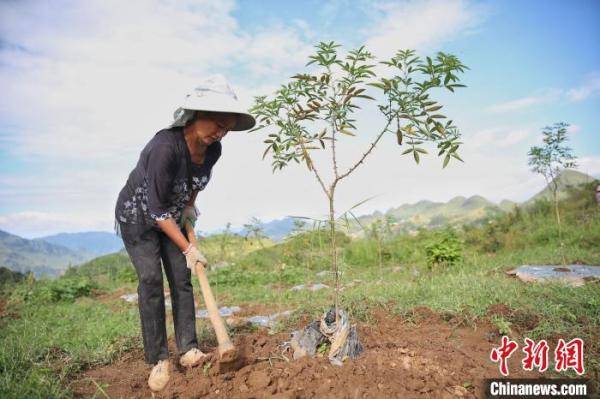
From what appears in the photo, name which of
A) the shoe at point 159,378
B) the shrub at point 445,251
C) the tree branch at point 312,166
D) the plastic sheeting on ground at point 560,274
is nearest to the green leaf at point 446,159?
the tree branch at point 312,166

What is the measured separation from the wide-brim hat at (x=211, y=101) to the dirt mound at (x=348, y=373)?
146 cm

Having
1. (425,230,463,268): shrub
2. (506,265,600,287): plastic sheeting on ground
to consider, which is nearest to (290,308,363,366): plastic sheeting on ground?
(506,265,600,287): plastic sheeting on ground

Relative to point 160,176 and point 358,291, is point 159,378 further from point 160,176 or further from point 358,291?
point 358,291

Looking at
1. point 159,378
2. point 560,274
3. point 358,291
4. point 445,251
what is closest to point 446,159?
point 159,378

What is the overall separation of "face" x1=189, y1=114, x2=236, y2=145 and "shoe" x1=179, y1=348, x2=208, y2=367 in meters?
1.34

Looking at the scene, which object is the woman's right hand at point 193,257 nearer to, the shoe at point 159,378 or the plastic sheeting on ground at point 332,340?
the shoe at point 159,378

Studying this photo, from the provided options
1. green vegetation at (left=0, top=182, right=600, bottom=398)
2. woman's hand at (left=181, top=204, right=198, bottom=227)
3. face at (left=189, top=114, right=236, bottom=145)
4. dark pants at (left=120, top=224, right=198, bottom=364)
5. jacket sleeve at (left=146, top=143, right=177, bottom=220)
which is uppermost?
face at (left=189, top=114, right=236, bottom=145)

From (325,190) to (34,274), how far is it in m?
7.79

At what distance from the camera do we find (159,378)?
2648 millimetres

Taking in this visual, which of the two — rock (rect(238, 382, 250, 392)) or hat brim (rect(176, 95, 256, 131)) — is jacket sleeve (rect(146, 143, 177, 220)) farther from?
rock (rect(238, 382, 250, 392))

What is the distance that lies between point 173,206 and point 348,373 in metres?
1.54

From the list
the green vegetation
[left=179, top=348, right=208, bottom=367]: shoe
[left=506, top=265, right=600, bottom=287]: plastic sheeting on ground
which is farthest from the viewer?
[left=506, top=265, right=600, bottom=287]: plastic sheeting on ground

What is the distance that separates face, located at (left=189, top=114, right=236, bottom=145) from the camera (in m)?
2.76

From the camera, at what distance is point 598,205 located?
1002 cm
